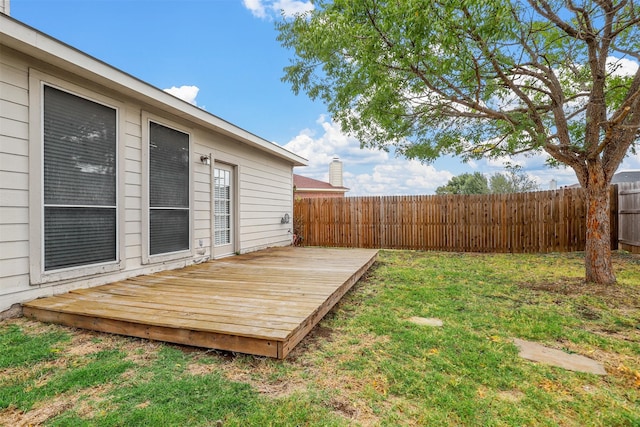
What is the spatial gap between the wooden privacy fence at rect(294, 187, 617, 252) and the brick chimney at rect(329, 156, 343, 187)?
1149cm

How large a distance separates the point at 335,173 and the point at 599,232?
677 inches

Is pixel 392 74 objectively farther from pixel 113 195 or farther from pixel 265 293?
pixel 113 195

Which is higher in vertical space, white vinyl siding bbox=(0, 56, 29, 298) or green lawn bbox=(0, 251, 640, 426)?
white vinyl siding bbox=(0, 56, 29, 298)

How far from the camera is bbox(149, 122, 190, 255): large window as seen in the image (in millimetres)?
4309

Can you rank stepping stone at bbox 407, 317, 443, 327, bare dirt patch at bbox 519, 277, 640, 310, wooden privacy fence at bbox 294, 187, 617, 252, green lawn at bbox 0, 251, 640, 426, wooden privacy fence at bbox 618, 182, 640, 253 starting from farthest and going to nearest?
wooden privacy fence at bbox 294, 187, 617, 252
wooden privacy fence at bbox 618, 182, 640, 253
bare dirt patch at bbox 519, 277, 640, 310
stepping stone at bbox 407, 317, 443, 327
green lawn at bbox 0, 251, 640, 426

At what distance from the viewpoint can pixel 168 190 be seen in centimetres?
456

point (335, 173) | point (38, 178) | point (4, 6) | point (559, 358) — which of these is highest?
point (335, 173)

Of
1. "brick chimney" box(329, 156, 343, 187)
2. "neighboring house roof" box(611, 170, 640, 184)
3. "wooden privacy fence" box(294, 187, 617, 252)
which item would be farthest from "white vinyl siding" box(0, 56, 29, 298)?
"neighboring house roof" box(611, 170, 640, 184)

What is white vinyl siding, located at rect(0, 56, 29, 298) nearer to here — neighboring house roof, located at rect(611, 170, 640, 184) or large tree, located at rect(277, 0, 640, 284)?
large tree, located at rect(277, 0, 640, 284)

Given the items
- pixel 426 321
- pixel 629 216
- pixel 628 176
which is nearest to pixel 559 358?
pixel 426 321

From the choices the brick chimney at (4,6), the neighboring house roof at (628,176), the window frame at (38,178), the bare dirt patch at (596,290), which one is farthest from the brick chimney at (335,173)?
the brick chimney at (4,6)

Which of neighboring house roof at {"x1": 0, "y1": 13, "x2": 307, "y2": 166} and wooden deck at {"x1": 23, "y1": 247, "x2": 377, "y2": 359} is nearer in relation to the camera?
wooden deck at {"x1": 23, "y1": 247, "x2": 377, "y2": 359}

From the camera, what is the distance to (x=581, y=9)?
3.69 metres

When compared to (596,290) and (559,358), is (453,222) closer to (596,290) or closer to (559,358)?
(596,290)
